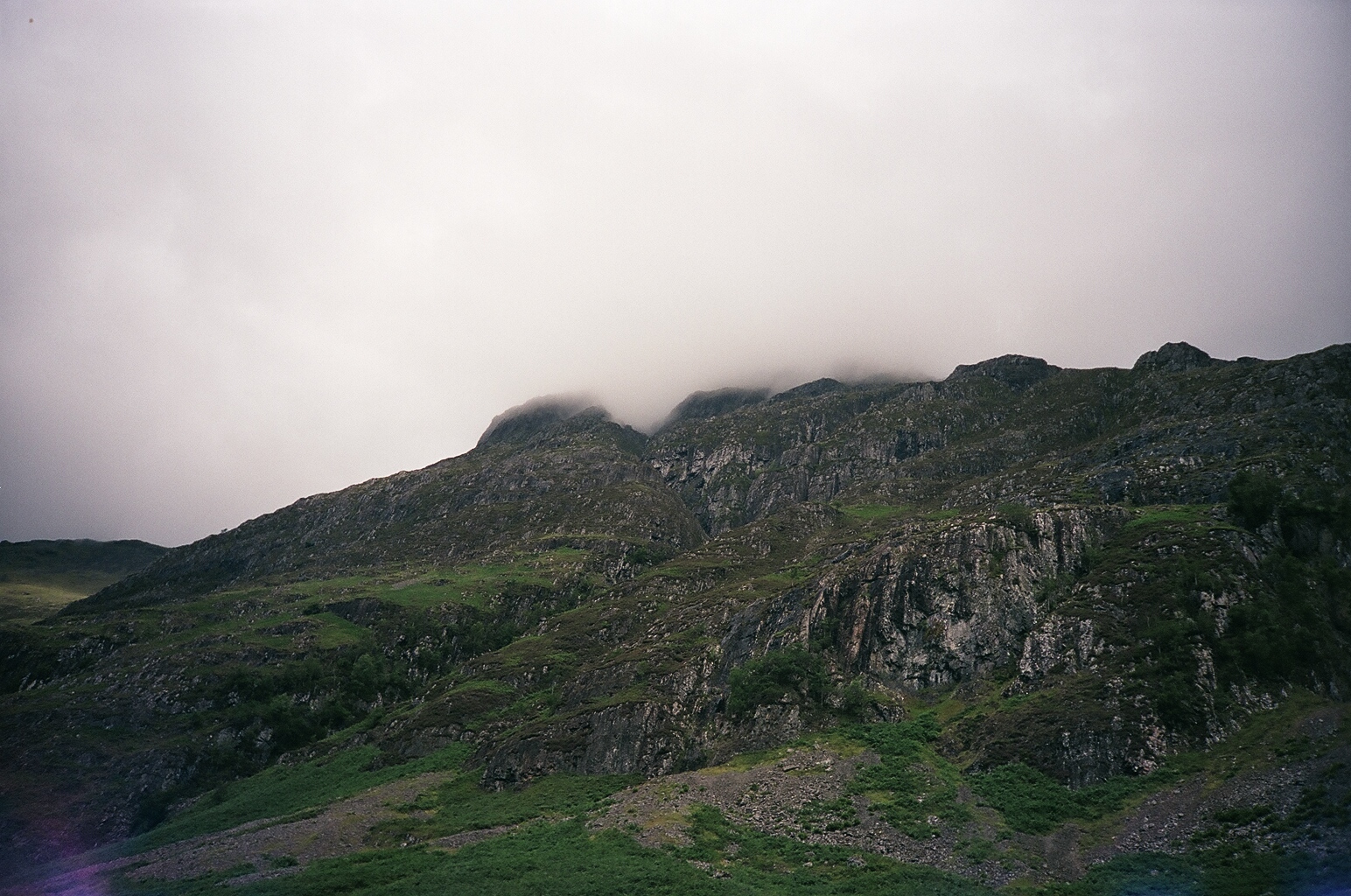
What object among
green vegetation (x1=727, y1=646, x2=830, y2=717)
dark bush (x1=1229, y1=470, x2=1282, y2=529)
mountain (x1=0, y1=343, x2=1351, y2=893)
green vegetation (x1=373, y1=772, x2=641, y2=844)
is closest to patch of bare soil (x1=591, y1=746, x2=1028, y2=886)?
mountain (x1=0, y1=343, x2=1351, y2=893)

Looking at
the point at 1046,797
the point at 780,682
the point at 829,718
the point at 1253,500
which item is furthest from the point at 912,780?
the point at 1253,500

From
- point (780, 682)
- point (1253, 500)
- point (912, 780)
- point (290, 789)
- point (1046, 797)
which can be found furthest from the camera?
point (290, 789)

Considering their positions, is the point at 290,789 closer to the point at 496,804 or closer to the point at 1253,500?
the point at 496,804

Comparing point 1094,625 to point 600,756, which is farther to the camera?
point 600,756

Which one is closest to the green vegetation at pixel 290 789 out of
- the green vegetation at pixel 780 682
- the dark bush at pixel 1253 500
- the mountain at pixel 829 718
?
the mountain at pixel 829 718

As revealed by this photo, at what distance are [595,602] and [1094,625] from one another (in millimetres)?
108025

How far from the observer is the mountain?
52.5 meters

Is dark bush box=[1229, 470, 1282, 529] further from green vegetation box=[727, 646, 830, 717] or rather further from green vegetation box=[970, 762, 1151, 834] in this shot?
green vegetation box=[727, 646, 830, 717]

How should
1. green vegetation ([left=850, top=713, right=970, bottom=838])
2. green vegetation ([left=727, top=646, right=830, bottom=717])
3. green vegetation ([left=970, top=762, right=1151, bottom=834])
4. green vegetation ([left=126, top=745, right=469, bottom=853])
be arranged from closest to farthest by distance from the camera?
green vegetation ([left=970, top=762, right=1151, bottom=834]) → green vegetation ([left=850, top=713, right=970, bottom=838]) → green vegetation ([left=126, top=745, right=469, bottom=853]) → green vegetation ([left=727, top=646, right=830, bottom=717])

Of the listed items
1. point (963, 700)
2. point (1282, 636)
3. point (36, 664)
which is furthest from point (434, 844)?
point (36, 664)

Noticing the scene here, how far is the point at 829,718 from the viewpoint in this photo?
8475 cm

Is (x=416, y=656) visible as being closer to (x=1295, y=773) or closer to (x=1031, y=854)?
(x=1031, y=854)

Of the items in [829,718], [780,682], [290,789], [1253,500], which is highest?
[1253,500]

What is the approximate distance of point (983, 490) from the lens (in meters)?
171
